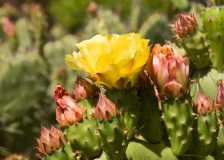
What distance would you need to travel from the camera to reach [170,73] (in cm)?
221

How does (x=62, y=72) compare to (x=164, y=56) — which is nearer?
(x=164, y=56)

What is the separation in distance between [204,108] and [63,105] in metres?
0.45

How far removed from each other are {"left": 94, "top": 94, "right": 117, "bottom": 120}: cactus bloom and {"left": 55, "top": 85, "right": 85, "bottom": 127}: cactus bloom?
81 mm

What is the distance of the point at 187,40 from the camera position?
9.00 feet

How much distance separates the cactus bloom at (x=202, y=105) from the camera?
2.26 metres

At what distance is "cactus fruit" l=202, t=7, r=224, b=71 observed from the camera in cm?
270

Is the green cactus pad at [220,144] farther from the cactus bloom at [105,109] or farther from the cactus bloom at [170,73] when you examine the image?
the cactus bloom at [105,109]

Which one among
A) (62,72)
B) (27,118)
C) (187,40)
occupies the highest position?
(187,40)

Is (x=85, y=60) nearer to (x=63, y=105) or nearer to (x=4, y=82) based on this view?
(x=63, y=105)

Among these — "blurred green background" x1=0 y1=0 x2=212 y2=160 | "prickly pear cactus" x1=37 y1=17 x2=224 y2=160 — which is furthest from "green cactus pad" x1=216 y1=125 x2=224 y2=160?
"blurred green background" x1=0 y1=0 x2=212 y2=160

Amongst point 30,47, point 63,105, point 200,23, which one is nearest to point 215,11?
point 200,23

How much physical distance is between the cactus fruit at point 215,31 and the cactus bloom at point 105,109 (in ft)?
2.23

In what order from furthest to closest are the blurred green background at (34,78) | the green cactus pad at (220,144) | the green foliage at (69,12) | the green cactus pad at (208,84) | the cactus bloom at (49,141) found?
the green foliage at (69,12)
the blurred green background at (34,78)
the green cactus pad at (208,84)
the green cactus pad at (220,144)
the cactus bloom at (49,141)

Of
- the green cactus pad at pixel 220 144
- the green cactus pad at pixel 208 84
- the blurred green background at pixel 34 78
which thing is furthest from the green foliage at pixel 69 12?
the green cactus pad at pixel 220 144
